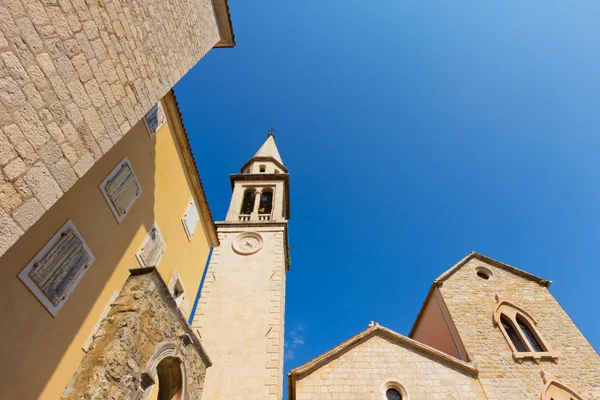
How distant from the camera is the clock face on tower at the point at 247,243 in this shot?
14758mm

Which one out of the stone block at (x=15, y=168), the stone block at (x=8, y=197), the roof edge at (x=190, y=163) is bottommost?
the stone block at (x=8, y=197)

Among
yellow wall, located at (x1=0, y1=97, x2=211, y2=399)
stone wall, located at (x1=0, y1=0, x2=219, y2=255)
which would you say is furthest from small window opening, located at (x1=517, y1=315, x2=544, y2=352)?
stone wall, located at (x1=0, y1=0, x2=219, y2=255)

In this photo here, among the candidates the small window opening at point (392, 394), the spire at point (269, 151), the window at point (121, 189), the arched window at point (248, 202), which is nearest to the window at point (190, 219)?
the window at point (121, 189)

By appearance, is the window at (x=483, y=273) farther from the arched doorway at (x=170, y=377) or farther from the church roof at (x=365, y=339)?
the arched doorway at (x=170, y=377)

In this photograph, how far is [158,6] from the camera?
12.6 feet

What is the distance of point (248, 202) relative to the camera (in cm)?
1895

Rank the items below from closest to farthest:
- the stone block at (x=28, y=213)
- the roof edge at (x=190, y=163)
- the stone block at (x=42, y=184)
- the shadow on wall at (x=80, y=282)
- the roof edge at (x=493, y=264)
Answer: the stone block at (x=28, y=213) → the stone block at (x=42, y=184) → the shadow on wall at (x=80, y=282) → the roof edge at (x=190, y=163) → the roof edge at (x=493, y=264)

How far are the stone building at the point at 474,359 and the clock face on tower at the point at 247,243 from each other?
6198mm

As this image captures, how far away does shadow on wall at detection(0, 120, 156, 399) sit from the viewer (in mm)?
3412

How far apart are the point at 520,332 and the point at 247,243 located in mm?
11844

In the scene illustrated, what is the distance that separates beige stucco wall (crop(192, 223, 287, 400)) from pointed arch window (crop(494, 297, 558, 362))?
8371mm

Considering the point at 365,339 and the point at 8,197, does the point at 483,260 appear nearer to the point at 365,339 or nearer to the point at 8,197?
the point at 365,339

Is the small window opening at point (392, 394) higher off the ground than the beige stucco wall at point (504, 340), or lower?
lower

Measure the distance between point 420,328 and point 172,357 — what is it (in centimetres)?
1381
